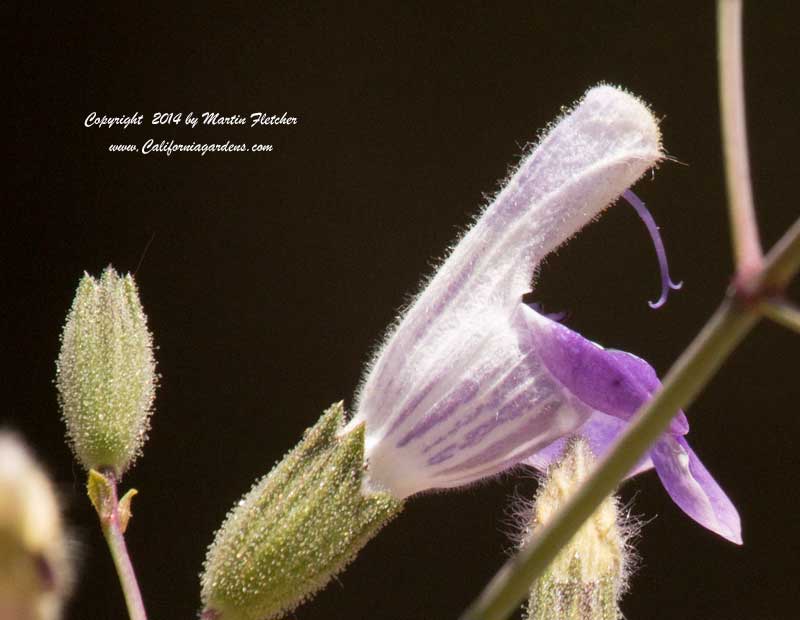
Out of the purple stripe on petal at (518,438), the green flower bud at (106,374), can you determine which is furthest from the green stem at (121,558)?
the purple stripe on petal at (518,438)

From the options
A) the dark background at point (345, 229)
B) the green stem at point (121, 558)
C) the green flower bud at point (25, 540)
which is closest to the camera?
the green flower bud at point (25, 540)

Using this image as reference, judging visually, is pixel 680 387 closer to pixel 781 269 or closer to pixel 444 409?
pixel 781 269

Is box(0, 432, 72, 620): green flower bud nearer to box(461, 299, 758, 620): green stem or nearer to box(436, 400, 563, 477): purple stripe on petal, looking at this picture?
box(461, 299, 758, 620): green stem

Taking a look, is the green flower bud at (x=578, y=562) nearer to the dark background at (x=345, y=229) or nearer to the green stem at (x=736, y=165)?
the green stem at (x=736, y=165)

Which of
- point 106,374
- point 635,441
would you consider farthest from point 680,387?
point 106,374

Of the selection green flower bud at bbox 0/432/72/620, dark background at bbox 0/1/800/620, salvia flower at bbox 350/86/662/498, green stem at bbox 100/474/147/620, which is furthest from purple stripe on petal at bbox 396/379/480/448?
dark background at bbox 0/1/800/620
